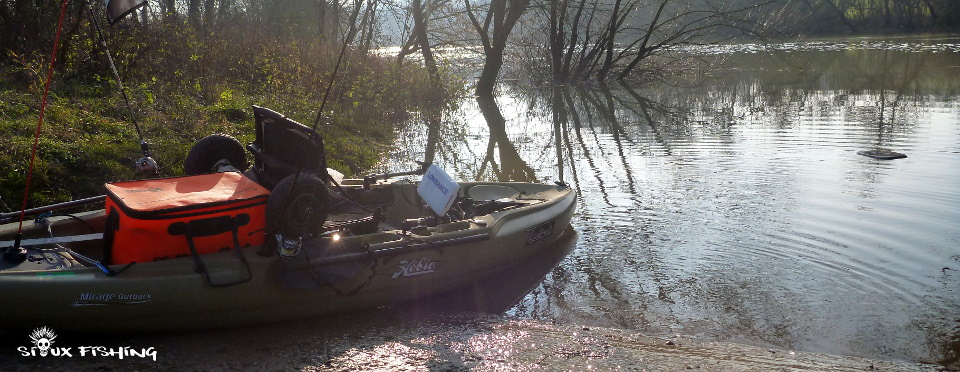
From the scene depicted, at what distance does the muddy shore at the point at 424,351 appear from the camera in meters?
5.14

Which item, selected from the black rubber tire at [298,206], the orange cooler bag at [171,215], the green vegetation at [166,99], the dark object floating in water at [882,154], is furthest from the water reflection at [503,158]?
the orange cooler bag at [171,215]

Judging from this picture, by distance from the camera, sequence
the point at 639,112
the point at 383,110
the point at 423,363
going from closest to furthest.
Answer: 1. the point at 423,363
2. the point at 383,110
3. the point at 639,112

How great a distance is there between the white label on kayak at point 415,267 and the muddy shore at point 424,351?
463 mm

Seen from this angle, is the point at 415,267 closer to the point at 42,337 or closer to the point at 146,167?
the point at 146,167

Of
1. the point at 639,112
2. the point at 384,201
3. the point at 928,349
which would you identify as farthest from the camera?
the point at 639,112

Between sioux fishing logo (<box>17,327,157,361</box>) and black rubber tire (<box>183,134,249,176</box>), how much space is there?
2114 millimetres

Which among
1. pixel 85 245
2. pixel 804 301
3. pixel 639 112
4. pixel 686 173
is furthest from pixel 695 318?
pixel 639 112

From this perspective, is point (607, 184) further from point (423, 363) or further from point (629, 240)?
point (423, 363)

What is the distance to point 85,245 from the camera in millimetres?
6191

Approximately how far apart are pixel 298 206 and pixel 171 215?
0.82m

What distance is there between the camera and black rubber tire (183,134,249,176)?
283 inches

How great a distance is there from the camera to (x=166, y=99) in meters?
12.1

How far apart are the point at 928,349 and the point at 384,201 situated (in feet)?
14.2

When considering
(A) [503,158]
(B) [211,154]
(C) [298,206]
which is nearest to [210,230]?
(C) [298,206]
